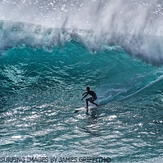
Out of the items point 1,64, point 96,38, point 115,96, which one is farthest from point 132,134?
point 96,38

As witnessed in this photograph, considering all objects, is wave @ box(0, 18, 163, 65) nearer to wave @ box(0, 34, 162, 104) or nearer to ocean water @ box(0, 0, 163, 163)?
ocean water @ box(0, 0, 163, 163)

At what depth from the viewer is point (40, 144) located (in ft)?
27.8

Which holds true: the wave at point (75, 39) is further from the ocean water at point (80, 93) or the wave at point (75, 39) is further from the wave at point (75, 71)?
the wave at point (75, 71)

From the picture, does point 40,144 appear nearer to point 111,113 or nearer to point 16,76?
point 111,113

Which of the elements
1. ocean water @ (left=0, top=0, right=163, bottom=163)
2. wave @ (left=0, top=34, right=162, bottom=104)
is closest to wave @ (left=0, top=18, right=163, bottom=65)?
ocean water @ (left=0, top=0, right=163, bottom=163)

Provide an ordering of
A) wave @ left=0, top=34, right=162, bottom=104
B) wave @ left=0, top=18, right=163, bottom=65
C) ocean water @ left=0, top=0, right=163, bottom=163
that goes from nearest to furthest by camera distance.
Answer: ocean water @ left=0, top=0, right=163, bottom=163 → wave @ left=0, top=34, right=162, bottom=104 → wave @ left=0, top=18, right=163, bottom=65

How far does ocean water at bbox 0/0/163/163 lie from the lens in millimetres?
8328

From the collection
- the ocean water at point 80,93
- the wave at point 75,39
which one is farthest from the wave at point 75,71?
the wave at point 75,39

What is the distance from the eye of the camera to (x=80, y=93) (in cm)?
1359

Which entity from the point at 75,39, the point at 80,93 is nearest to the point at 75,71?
the point at 80,93

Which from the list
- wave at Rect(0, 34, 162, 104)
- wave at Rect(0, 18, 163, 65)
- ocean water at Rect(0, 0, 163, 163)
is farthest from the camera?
wave at Rect(0, 18, 163, 65)

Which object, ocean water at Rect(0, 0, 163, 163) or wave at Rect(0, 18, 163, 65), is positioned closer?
ocean water at Rect(0, 0, 163, 163)

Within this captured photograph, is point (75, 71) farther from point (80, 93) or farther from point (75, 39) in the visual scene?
point (75, 39)

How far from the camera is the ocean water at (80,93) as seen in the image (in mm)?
8328
